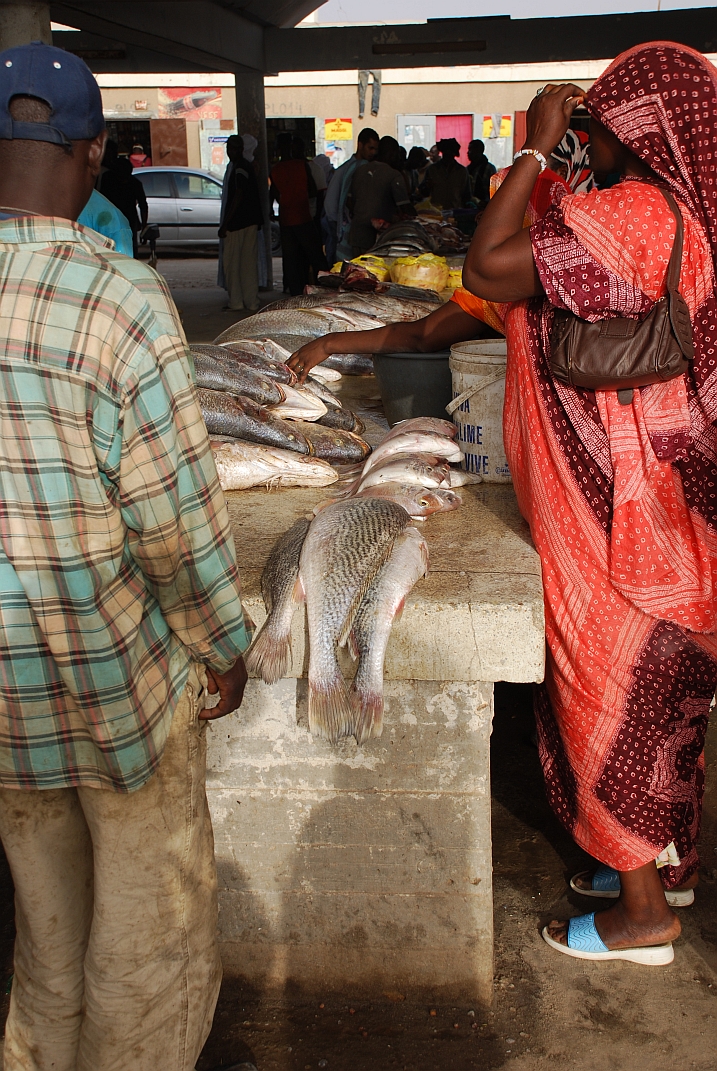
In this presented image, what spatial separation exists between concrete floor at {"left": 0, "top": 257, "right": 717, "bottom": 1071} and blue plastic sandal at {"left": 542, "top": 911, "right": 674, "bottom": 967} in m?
0.03

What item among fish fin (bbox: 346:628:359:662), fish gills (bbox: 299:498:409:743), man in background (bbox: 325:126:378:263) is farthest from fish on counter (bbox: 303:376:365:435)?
man in background (bbox: 325:126:378:263)

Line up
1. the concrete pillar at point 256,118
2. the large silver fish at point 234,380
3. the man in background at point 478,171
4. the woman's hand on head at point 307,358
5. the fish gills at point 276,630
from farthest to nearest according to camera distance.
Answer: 1. the man in background at point 478,171
2. the concrete pillar at point 256,118
3. the woman's hand on head at point 307,358
4. the large silver fish at point 234,380
5. the fish gills at point 276,630

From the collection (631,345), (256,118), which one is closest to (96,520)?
(631,345)

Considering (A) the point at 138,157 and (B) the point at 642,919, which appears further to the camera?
(A) the point at 138,157

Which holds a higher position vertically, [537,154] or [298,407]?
[537,154]

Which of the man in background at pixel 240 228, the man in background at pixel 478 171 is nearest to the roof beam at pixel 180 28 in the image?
the man in background at pixel 240 228

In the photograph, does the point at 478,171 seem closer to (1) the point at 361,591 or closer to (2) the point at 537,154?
(2) the point at 537,154

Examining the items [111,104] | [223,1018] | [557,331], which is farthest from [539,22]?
[111,104]

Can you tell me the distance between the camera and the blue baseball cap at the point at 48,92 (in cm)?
128

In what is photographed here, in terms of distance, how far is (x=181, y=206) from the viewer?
20.2 meters

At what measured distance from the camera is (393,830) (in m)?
2.30

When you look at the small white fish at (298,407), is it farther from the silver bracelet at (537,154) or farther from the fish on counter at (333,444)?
the silver bracelet at (537,154)

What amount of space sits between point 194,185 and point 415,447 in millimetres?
19625

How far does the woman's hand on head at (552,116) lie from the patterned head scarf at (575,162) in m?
0.43
